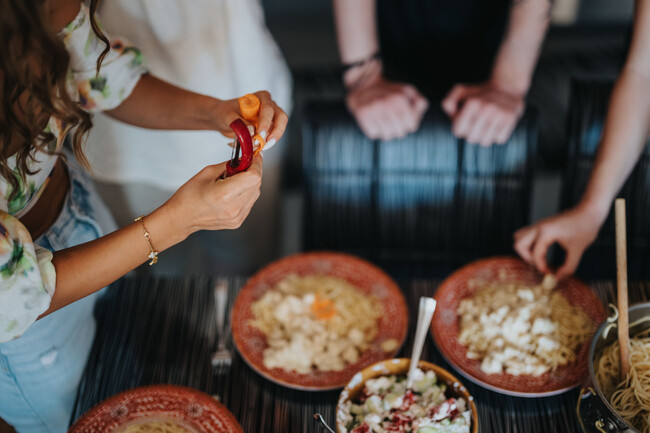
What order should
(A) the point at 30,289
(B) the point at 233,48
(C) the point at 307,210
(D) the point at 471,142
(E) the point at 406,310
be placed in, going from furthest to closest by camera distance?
(B) the point at 233,48
(C) the point at 307,210
(D) the point at 471,142
(E) the point at 406,310
(A) the point at 30,289

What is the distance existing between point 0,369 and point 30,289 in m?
0.35

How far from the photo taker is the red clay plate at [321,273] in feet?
3.73

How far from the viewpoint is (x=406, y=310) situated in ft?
4.17

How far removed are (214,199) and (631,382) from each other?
825 mm

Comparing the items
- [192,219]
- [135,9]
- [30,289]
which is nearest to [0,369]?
[30,289]

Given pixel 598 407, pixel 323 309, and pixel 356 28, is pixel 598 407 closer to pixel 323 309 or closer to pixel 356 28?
pixel 323 309

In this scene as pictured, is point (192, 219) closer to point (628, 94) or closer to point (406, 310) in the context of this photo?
point (406, 310)

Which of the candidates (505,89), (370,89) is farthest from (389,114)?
(505,89)

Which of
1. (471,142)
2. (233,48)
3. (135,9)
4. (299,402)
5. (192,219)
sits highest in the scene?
(135,9)

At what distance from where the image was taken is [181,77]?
179 cm

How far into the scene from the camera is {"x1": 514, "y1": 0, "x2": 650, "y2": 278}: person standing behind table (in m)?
1.31

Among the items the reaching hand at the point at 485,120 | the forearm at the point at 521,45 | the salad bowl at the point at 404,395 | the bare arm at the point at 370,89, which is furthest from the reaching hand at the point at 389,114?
the salad bowl at the point at 404,395

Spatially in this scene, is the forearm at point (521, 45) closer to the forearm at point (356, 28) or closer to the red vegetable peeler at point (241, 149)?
the forearm at point (356, 28)

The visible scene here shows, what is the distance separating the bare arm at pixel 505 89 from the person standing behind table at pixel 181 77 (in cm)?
66
